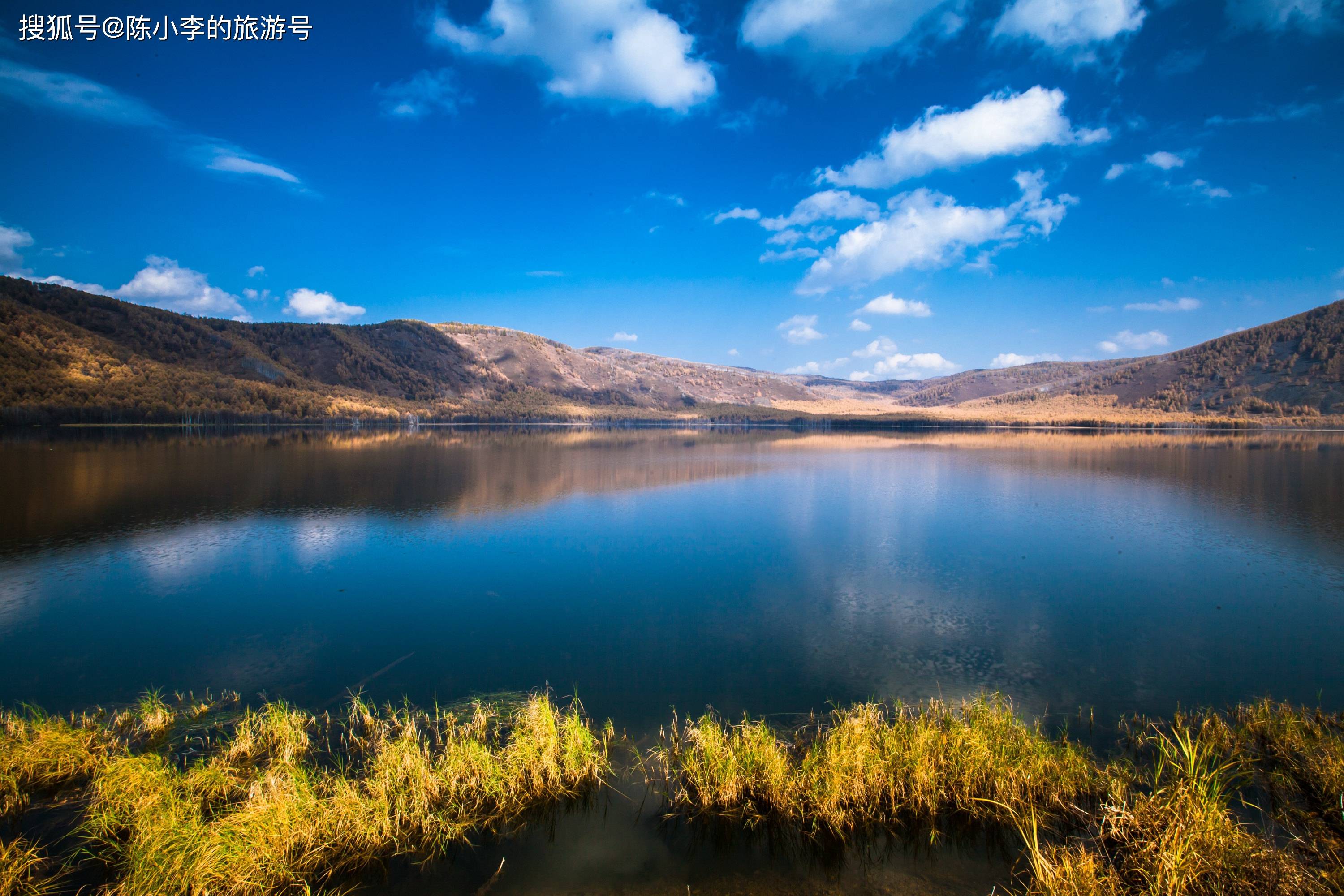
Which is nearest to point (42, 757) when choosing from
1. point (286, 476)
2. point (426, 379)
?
point (286, 476)

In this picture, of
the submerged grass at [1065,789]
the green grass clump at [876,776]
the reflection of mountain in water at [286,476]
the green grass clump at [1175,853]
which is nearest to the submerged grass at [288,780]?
the green grass clump at [876,776]

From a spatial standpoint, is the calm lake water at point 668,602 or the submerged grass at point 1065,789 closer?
the submerged grass at point 1065,789

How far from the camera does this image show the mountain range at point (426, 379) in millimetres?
69750

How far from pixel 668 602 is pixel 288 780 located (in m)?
6.42

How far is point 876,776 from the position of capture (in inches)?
195

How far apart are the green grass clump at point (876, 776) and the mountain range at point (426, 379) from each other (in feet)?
268

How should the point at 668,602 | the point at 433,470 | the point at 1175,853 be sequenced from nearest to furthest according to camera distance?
1. the point at 1175,853
2. the point at 668,602
3. the point at 433,470

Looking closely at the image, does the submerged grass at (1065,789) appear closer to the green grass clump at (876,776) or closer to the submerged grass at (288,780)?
the green grass clump at (876,776)

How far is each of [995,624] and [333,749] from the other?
8829 millimetres

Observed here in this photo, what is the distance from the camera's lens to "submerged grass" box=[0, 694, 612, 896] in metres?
3.97

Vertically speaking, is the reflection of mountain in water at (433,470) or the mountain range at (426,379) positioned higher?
the mountain range at (426,379)

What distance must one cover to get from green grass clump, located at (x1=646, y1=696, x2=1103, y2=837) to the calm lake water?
429mm

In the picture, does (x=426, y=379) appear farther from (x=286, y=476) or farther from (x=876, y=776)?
(x=876, y=776)

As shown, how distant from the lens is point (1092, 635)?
8812mm
